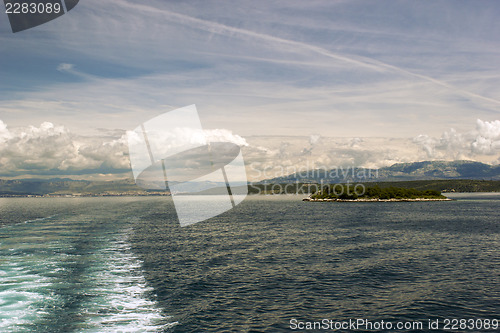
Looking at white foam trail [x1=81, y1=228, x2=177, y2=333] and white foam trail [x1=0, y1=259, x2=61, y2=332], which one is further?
white foam trail [x1=0, y1=259, x2=61, y2=332]

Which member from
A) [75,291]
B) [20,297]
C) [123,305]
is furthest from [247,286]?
[20,297]

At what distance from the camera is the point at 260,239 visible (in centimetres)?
6881

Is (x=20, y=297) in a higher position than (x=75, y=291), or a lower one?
higher

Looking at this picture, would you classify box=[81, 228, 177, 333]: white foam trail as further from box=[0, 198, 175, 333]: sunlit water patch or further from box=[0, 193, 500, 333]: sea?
box=[0, 193, 500, 333]: sea

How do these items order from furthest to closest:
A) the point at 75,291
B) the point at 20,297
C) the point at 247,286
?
1. the point at 247,286
2. the point at 75,291
3. the point at 20,297

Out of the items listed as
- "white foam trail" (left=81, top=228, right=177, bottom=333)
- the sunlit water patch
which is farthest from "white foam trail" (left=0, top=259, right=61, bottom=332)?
"white foam trail" (left=81, top=228, right=177, bottom=333)

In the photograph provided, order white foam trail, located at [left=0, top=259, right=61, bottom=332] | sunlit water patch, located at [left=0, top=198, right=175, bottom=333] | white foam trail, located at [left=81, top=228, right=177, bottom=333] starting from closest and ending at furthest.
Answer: white foam trail, located at [left=81, top=228, right=177, bottom=333], sunlit water patch, located at [left=0, top=198, right=175, bottom=333], white foam trail, located at [left=0, top=259, right=61, bottom=332]

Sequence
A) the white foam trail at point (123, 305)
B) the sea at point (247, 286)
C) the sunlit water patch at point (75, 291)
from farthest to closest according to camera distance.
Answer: the sea at point (247, 286), the sunlit water patch at point (75, 291), the white foam trail at point (123, 305)

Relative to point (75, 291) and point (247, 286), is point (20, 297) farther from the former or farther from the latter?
point (247, 286)

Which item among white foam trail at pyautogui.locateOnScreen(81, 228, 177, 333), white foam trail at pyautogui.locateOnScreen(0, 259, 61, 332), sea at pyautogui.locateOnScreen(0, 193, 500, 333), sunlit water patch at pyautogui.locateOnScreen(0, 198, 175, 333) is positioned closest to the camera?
white foam trail at pyautogui.locateOnScreen(81, 228, 177, 333)

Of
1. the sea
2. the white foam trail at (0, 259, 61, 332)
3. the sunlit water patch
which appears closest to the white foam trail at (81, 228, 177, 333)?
the sunlit water patch

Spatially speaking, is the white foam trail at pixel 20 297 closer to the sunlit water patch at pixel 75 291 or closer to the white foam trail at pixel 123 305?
the sunlit water patch at pixel 75 291

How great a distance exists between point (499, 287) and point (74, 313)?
4061 centimetres

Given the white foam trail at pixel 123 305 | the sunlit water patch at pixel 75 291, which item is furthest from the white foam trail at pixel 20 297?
the white foam trail at pixel 123 305
